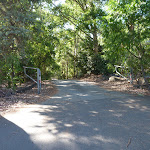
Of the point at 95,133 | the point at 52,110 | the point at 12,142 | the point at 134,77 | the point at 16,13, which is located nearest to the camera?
the point at 12,142

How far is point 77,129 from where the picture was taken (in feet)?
11.3

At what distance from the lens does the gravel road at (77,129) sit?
2.79 meters

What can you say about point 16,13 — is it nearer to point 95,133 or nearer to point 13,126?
point 13,126

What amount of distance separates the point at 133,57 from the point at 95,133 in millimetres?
6617

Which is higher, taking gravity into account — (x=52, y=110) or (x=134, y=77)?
(x=134, y=77)

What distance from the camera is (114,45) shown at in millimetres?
7242

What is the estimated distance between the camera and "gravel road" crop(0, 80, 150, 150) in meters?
2.79

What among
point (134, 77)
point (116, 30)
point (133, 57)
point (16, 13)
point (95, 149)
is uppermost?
point (16, 13)

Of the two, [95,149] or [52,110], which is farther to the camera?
[52,110]

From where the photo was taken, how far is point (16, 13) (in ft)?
22.9

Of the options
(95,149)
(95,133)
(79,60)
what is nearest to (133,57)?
(95,133)

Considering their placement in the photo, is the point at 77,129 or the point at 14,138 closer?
the point at 14,138

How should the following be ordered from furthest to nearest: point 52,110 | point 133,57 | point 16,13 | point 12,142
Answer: point 133,57 < point 16,13 < point 52,110 < point 12,142

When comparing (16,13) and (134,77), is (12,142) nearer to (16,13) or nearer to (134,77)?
(16,13)
